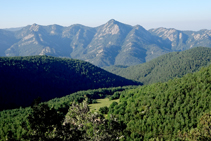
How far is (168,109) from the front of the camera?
73.1 metres

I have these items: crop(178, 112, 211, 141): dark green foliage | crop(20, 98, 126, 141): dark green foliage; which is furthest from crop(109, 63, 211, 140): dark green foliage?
crop(20, 98, 126, 141): dark green foliage

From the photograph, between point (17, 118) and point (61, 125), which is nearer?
point (61, 125)

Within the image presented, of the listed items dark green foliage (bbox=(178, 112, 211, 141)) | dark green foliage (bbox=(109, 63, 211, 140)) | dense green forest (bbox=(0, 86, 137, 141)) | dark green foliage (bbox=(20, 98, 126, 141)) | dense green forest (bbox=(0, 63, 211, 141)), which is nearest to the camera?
dark green foliage (bbox=(20, 98, 126, 141))

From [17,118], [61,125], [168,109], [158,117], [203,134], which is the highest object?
[61,125]

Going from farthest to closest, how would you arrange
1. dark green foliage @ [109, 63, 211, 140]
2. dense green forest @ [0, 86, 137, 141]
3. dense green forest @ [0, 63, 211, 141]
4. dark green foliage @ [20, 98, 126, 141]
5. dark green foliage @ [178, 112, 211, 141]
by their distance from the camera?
dark green foliage @ [109, 63, 211, 140] < dense green forest @ [0, 86, 137, 141] < dark green foliage @ [178, 112, 211, 141] < dense green forest @ [0, 63, 211, 141] < dark green foliage @ [20, 98, 126, 141]

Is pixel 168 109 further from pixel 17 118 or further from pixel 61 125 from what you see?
pixel 17 118

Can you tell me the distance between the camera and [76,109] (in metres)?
31.1

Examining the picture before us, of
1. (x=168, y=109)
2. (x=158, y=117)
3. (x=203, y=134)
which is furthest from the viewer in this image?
(x=168, y=109)

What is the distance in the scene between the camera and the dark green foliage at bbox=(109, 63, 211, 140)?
63688 mm

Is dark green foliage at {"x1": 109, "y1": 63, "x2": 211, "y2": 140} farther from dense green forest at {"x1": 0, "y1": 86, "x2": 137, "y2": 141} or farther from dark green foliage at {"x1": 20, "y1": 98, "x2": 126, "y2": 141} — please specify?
dark green foliage at {"x1": 20, "y1": 98, "x2": 126, "y2": 141}

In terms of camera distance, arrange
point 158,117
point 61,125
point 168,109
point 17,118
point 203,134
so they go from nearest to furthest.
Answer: point 61,125 → point 203,134 → point 158,117 → point 168,109 → point 17,118

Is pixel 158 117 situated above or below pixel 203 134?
below

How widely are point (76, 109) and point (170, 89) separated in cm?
6409

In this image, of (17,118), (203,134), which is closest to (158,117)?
(203,134)
